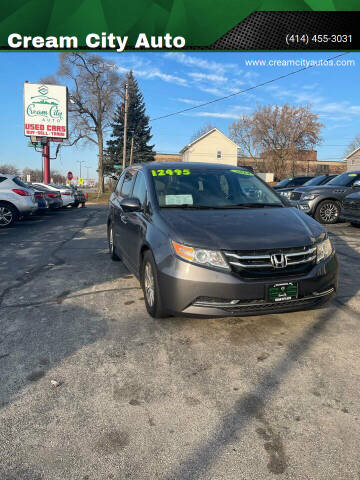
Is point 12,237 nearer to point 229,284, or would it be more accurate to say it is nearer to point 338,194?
point 229,284

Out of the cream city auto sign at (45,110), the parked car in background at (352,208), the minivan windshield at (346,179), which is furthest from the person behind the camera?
the cream city auto sign at (45,110)

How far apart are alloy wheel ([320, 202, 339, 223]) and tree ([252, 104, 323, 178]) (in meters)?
46.8

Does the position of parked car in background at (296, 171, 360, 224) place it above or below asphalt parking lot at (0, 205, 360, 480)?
above

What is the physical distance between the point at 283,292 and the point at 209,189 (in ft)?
5.71

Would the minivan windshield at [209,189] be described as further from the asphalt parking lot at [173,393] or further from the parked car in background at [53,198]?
the parked car in background at [53,198]

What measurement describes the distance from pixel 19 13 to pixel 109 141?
4027 centimetres

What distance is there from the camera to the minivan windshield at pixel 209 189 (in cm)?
396

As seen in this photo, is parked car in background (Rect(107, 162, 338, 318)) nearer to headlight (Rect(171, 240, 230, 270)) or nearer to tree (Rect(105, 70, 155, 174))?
headlight (Rect(171, 240, 230, 270))

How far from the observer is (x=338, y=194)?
36.0 ft

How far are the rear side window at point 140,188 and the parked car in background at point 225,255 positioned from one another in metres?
0.13

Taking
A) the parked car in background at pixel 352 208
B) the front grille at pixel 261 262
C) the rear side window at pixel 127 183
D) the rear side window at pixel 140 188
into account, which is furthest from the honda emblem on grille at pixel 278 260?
the parked car in background at pixel 352 208

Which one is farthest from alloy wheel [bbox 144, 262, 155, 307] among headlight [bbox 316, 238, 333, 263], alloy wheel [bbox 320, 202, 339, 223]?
alloy wheel [bbox 320, 202, 339, 223]

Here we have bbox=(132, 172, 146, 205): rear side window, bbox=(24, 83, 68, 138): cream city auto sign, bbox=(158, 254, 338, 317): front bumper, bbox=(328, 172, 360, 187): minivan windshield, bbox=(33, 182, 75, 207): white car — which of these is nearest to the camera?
bbox=(158, 254, 338, 317): front bumper

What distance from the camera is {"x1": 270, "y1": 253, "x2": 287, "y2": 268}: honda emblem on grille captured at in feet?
9.50
